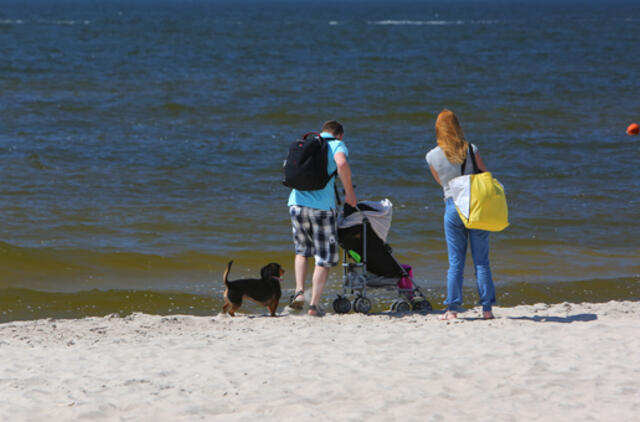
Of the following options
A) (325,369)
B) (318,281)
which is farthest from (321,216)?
(325,369)

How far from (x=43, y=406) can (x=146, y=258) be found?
5.13 m

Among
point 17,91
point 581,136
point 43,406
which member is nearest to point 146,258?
point 43,406

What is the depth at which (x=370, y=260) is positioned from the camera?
22.7 feet

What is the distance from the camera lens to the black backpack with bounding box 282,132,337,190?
631 centimetres

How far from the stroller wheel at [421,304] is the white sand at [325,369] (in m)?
0.24

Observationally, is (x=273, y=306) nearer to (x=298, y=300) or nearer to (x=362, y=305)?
(x=298, y=300)

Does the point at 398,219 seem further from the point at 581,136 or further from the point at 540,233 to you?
the point at 581,136

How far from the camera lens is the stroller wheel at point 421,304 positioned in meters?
7.16

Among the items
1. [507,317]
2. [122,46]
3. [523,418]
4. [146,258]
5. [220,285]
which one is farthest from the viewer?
[122,46]

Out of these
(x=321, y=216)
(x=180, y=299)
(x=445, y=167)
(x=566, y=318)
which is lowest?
(x=180, y=299)

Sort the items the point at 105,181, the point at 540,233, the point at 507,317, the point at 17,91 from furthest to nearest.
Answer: the point at 17,91 < the point at 105,181 < the point at 540,233 < the point at 507,317

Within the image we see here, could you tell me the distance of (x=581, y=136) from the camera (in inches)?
772

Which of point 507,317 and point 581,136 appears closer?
point 507,317

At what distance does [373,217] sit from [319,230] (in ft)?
1.54
